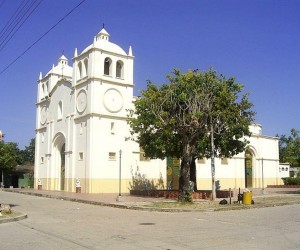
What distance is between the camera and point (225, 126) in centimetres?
2830

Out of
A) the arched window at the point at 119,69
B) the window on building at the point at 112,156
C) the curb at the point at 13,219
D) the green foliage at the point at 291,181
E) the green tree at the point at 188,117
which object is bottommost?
the green foliage at the point at 291,181

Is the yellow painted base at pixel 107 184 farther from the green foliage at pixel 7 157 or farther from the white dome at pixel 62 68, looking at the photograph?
the white dome at pixel 62 68

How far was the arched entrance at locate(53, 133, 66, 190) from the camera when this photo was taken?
1748 inches

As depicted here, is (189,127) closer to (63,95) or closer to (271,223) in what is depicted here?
(271,223)

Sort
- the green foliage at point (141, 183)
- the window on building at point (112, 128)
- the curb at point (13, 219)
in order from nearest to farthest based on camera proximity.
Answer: the curb at point (13, 219) < the window on building at point (112, 128) < the green foliage at point (141, 183)

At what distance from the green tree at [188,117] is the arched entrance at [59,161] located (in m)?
16.9

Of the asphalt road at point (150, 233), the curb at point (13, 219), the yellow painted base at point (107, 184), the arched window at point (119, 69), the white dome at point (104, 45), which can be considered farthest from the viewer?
the arched window at point (119, 69)

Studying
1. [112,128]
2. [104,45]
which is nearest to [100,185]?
[112,128]

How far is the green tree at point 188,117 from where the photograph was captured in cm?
2414

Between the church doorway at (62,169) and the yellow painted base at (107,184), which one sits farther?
the church doorway at (62,169)

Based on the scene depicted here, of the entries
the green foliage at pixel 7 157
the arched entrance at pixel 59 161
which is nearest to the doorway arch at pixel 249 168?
the arched entrance at pixel 59 161

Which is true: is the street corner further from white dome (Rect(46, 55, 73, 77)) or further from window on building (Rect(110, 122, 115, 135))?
white dome (Rect(46, 55, 73, 77))

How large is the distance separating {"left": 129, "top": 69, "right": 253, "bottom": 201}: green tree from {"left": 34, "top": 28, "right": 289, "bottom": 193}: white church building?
5.69m

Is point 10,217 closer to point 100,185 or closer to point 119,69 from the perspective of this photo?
point 100,185
